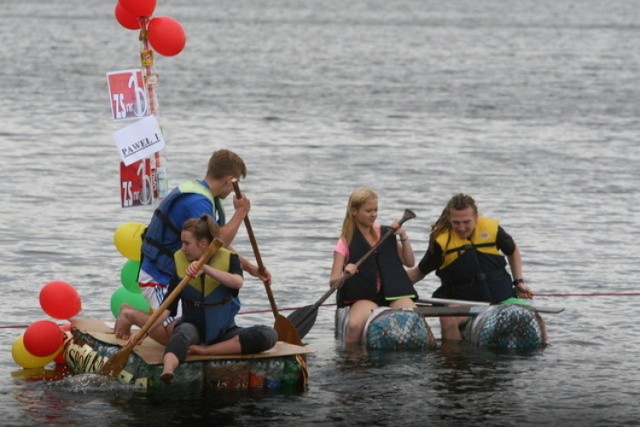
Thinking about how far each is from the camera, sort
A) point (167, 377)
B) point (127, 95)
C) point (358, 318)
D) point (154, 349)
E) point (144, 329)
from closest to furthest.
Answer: point (167, 377) → point (144, 329) → point (154, 349) → point (127, 95) → point (358, 318)

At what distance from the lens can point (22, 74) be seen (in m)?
44.1

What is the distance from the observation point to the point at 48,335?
12.0m

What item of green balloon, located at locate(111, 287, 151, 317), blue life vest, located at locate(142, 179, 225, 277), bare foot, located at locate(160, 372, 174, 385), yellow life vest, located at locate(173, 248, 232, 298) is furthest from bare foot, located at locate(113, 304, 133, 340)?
bare foot, located at locate(160, 372, 174, 385)

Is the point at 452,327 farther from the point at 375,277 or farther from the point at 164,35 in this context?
the point at 164,35

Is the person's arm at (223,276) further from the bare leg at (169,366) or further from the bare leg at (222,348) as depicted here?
the bare leg at (169,366)

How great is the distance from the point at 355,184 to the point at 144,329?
13.5m

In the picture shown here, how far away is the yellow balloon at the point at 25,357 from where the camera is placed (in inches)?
473

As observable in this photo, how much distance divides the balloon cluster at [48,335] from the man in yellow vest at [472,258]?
293 cm

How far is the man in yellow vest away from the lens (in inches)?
515

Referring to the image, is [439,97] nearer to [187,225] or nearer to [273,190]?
[273,190]

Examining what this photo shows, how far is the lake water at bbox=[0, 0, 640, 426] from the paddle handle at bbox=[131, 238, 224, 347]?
49 cm

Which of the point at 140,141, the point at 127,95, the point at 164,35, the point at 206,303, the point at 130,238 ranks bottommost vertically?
the point at 206,303

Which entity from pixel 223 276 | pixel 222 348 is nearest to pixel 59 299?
pixel 222 348

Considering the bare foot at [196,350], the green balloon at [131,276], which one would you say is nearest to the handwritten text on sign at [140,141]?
the green balloon at [131,276]
